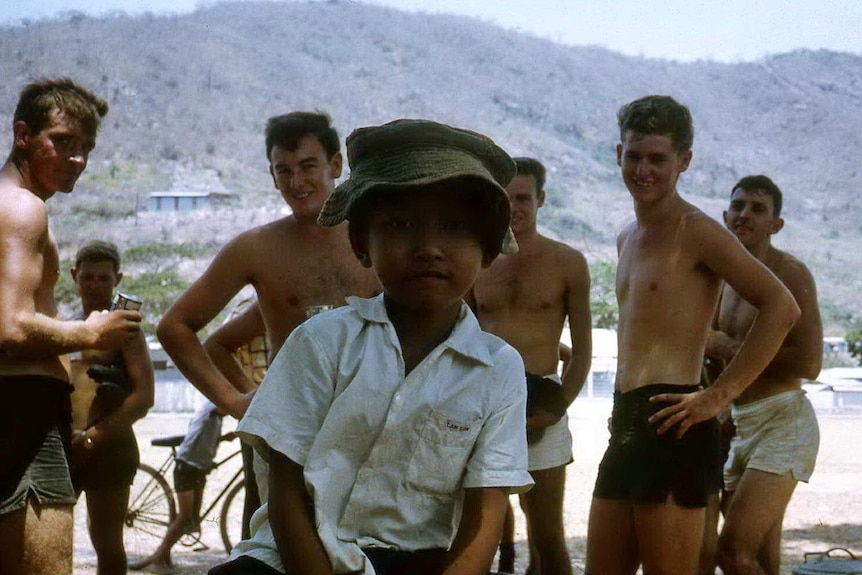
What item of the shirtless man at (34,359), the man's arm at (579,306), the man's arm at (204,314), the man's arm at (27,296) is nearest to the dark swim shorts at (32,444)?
the shirtless man at (34,359)

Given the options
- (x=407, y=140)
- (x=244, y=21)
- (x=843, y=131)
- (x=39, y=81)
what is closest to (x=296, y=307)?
(x=39, y=81)

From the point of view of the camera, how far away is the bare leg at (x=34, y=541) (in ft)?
11.4

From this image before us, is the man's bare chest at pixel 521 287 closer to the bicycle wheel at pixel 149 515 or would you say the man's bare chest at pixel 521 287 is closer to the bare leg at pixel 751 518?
the bare leg at pixel 751 518

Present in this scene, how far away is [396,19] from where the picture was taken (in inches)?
2591

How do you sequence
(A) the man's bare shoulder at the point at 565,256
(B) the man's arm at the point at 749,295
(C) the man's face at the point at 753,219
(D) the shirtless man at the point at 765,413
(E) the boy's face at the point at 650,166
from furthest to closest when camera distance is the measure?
1. (C) the man's face at the point at 753,219
2. (A) the man's bare shoulder at the point at 565,256
3. (D) the shirtless man at the point at 765,413
4. (E) the boy's face at the point at 650,166
5. (B) the man's arm at the point at 749,295

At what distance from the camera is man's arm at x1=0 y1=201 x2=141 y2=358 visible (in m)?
3.45

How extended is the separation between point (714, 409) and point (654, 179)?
0.89 m

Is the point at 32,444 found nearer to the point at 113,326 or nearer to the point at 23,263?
the point at 113,326

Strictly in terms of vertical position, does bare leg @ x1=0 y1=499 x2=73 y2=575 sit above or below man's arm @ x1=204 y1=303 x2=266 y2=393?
below

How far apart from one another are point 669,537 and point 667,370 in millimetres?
584

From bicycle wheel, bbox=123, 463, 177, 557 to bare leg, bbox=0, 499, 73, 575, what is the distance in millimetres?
4473

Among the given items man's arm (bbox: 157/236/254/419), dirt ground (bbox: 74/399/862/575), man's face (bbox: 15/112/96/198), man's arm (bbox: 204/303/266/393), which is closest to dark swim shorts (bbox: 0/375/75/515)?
man's arm (bbox: 157/236/254/419)

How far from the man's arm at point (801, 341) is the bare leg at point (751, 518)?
540 millimetres

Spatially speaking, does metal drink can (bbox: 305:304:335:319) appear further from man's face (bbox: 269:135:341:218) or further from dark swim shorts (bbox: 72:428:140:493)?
dark swim shorts (bbox: 72:428:140:493)
